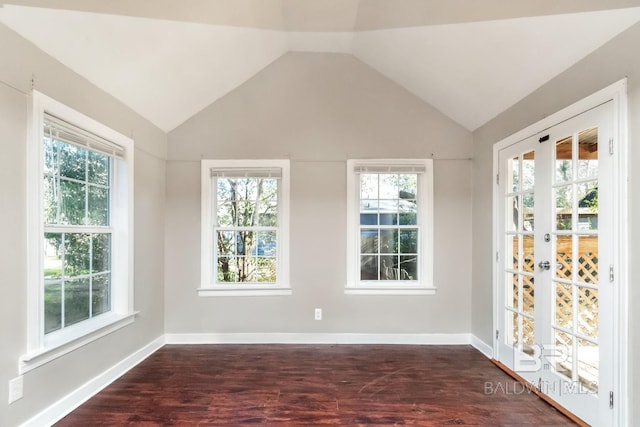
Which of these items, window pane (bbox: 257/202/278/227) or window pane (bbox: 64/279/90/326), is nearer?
window pane (bbox: 64/279/90/326)

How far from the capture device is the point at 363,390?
246 centimetres

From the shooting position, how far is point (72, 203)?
2.35 meters

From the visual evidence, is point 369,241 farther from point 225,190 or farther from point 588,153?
point 588,153

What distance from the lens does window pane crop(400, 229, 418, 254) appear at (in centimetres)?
359

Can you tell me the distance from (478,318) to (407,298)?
75 cm

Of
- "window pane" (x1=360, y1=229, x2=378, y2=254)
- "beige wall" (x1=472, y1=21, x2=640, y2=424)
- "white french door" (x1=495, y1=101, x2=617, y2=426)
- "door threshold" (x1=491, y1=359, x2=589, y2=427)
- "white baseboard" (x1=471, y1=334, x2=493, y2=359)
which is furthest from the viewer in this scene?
"window pane" (x1=360, y1=229, x2=378, y2=254)

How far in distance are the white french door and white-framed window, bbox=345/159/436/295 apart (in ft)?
2.66

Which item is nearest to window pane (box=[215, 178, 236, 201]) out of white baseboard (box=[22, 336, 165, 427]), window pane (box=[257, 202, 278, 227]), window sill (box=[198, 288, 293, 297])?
window pane (box=[257, 202, 278, 227])

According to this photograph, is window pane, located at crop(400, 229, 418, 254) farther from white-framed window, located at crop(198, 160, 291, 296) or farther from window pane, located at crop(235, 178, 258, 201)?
window pane, located at crop(235, 178, 258, 201)

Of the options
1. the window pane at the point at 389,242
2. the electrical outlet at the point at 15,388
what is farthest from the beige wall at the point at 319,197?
the electrical outlet at the point at 15,388

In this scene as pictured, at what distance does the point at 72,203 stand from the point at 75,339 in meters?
0.98

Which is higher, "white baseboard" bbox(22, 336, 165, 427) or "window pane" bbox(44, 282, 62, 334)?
"window pane" bbox(44, 282, 62, 334)

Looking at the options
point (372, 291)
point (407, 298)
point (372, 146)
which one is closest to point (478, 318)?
point (407, 298)

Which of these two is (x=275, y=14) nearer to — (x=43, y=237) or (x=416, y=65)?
(x=416, y=65)
